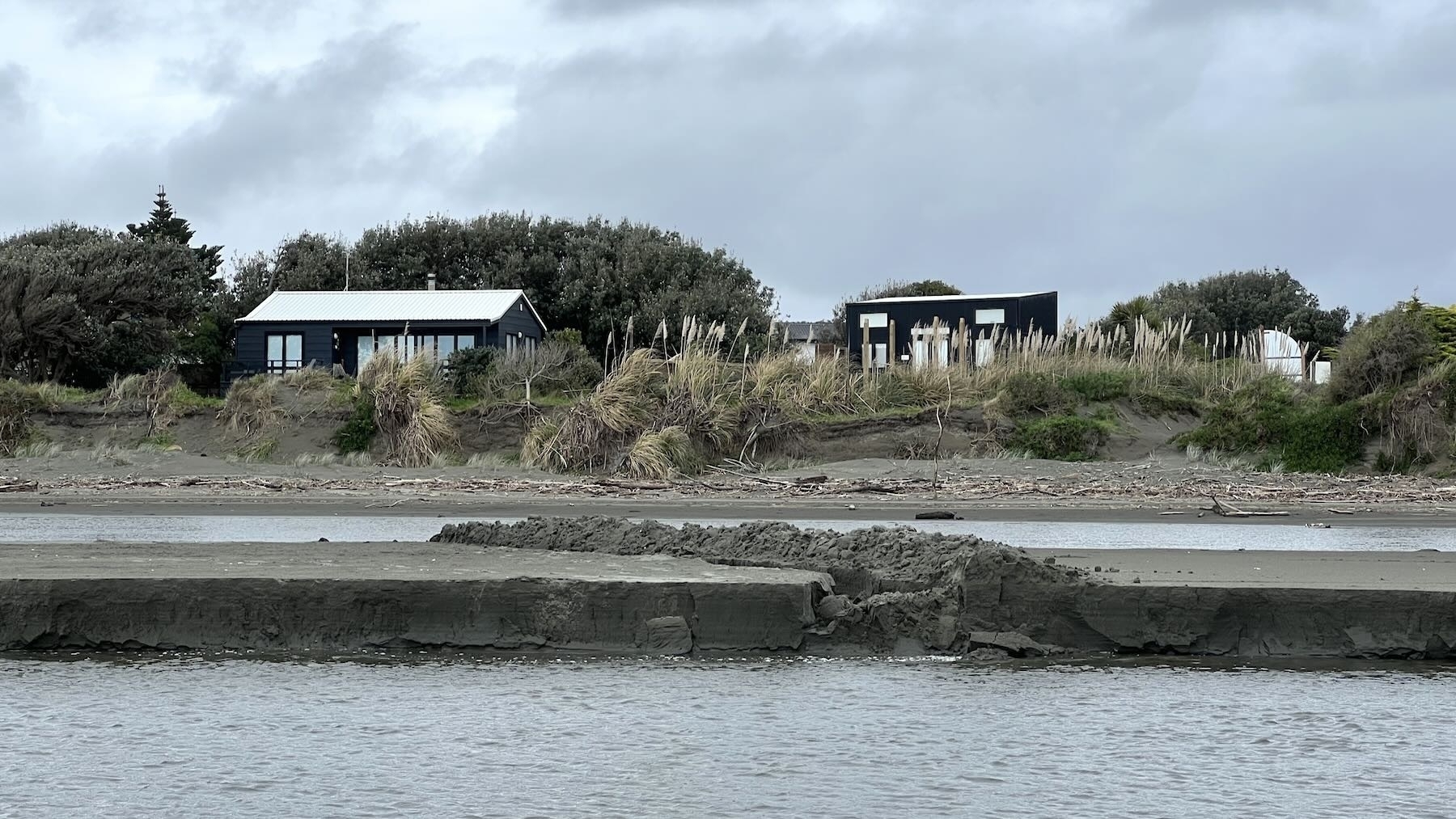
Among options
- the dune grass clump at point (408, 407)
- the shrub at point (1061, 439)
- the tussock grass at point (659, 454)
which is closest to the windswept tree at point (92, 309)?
the dune grass clump at point (408, 407)

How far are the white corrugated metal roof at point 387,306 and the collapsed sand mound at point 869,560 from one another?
1223 inches

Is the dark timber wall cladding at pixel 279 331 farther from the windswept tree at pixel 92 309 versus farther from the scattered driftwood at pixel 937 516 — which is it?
the scattered driftwood at pixel 937 516

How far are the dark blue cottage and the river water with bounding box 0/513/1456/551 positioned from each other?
2243cm

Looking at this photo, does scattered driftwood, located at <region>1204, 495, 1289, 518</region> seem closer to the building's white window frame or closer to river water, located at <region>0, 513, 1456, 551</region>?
river water, located at <region>0, 513, 1456, 551</region>

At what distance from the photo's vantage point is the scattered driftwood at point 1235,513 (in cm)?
1972

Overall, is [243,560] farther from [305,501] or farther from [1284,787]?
[305,501]

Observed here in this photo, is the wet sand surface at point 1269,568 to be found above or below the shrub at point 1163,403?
below

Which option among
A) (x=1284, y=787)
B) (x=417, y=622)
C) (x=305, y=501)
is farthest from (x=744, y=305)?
(x=1284, y=787)

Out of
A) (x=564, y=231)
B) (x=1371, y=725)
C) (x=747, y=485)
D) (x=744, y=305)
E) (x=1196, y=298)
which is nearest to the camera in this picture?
(x=1371, y=725)

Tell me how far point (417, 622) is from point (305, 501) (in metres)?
13.4

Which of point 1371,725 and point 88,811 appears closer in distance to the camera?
point 88,811

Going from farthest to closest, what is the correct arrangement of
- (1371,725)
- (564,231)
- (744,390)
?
1. (564,231)
2. (744,390)
3. (1371,725)

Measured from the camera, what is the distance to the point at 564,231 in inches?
2216

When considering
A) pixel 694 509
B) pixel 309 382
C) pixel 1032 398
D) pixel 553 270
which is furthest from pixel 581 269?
pixel 694 509
